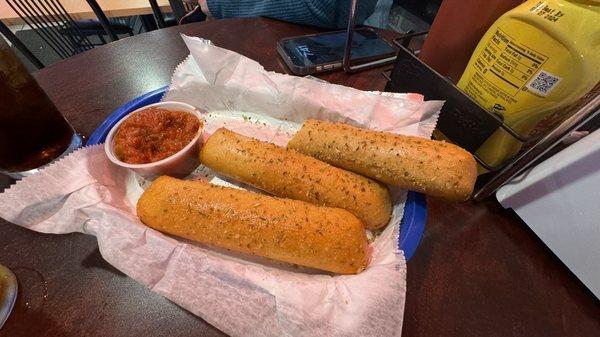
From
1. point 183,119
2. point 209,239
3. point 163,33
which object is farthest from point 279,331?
point 163,33

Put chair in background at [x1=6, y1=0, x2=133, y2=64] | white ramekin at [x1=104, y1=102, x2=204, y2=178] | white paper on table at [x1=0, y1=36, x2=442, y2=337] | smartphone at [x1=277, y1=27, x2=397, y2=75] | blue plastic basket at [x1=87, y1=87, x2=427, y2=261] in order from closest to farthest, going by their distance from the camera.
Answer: white paper on table at [x1=0, y1=36, x2=442, y2=337] < blue plastic basket at [x1=87, y1=87, x2=427, y2=261] < white ramekin at [x1=104, y1=102, x2=204, y2=178] < smartphone at [x1=277, y1=27, x2=397, y2=75] < chair in background at [x1=6, y1=0, x2=133, y2=64]

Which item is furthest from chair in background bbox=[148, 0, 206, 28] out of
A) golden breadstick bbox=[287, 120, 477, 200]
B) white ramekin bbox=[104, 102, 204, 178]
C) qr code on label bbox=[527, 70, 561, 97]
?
qr code on label bbox=[527, 70, 561, 97]

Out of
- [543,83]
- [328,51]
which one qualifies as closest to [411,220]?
[543,83]

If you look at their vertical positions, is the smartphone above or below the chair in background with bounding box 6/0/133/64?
above

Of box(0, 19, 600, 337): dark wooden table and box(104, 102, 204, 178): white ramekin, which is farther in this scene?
box(104, 102, 204, 178): white ramekin

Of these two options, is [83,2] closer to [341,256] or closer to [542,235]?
[341,256]

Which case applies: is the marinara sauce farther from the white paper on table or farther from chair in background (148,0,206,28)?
chair in background (148,0,206,28)

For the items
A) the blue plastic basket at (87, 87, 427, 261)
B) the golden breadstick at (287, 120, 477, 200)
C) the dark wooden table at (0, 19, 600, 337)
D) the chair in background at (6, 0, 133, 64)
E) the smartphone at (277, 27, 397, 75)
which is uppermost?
the golden breadstick at (287, 120, 477, 200)
